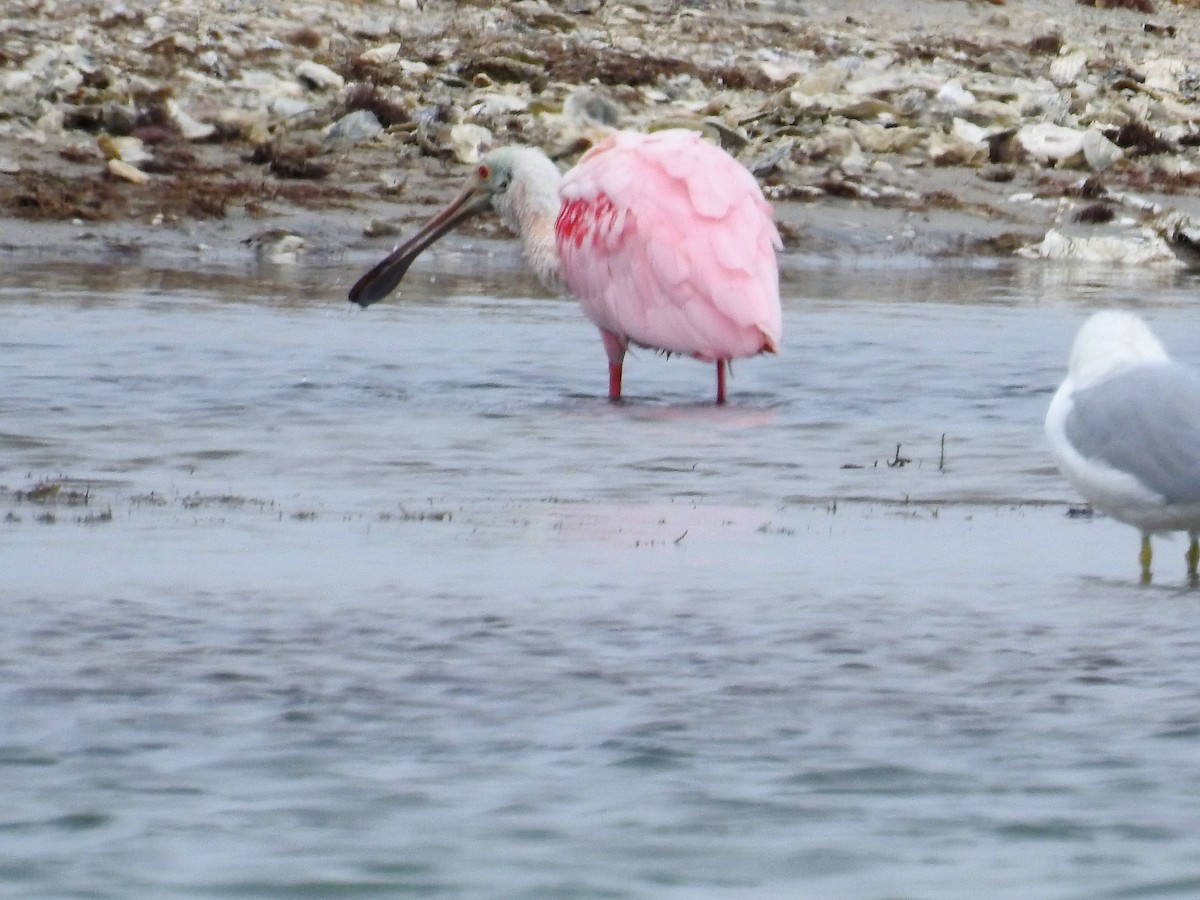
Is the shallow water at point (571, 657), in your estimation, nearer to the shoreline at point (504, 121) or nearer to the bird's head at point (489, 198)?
the bird's head at point (489, 198)

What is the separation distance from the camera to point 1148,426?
22.2ft

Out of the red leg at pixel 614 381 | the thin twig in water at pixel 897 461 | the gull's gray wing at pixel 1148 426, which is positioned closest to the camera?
the gull's gray wing at pixel 1148 426

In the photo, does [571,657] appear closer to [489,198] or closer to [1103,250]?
[489,198]

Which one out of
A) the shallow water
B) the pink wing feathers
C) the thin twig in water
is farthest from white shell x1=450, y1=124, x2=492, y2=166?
the thin twig in water

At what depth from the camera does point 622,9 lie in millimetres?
31266

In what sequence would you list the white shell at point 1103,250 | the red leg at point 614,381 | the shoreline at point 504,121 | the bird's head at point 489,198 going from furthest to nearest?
the white shell at point 1103,250 < the shoreline at point 504,121 < the bird's head at point 489,198 < the red leg at point 614,381

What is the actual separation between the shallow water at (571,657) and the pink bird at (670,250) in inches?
20.0

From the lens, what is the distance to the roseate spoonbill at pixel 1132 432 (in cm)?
667

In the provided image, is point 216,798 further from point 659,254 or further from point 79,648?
point 659,254

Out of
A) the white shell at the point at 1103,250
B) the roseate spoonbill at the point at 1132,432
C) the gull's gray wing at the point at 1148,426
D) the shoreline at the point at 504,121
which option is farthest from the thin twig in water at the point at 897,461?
the white shell at the point at 1103,250

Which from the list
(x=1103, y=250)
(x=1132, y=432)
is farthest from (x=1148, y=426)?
(x=1103, y=250)

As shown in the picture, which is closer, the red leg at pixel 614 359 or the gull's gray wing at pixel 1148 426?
the gull's gray wing at pixel 1148 426

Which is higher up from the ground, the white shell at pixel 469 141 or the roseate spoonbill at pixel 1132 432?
the white shell at pixel 469 141

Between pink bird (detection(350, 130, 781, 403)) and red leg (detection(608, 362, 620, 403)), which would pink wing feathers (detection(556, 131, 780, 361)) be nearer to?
pink bird (detection(350, 130, 781, 403))
